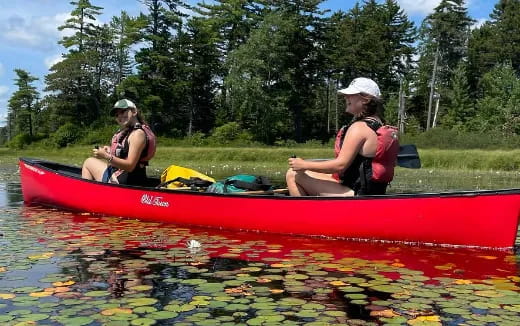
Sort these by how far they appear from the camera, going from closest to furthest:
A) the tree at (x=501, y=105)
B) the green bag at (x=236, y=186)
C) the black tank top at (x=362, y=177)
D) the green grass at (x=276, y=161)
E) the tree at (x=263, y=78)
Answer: the black tank top at (x=362, y=177)
the green bag at (x=236, y=186)
the green grass at (x=276, y=161)
the tree at (x=501, y=105)
the tree at (x=263, y=78)

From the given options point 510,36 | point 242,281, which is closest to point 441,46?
point 510,36

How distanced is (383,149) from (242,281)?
219cm

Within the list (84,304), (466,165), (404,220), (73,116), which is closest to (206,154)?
(466,165)

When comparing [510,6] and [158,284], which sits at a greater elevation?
[510,6]

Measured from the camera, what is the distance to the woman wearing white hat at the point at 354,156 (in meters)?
5.60

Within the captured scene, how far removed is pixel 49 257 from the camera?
5074 mm

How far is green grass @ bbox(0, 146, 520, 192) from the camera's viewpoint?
19.2 metres

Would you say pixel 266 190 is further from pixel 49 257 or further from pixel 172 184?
pixel 49 257

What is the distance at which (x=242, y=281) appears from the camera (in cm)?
427

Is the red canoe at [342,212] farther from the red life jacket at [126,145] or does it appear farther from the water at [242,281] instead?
the red life jacket at [126,145]

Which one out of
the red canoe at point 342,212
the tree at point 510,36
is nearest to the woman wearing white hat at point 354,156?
the red canoe at point 342,212

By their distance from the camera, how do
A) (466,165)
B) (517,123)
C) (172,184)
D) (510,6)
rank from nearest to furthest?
(172,184)
(466,165)
(517,123)
(510,6)

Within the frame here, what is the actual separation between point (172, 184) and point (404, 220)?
3.32m

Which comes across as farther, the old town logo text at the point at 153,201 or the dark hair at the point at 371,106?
the old town logo text at the point at 153,201
